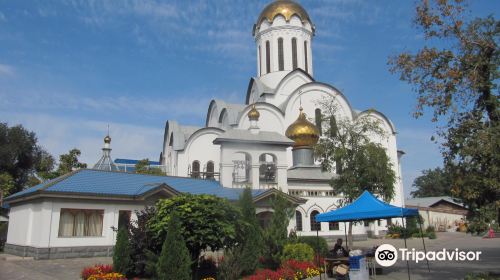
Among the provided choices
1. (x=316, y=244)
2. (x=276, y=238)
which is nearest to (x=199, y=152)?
(x=316, y=244)

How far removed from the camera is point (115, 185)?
18.8 m

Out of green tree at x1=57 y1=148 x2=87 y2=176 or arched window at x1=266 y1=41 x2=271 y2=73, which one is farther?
arched window at x1=266 y1=41 x2=271 y2=73

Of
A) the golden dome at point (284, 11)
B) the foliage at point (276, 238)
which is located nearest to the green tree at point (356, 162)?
the foliage at point (276, 238)

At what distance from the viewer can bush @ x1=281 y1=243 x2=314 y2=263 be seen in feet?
42.3

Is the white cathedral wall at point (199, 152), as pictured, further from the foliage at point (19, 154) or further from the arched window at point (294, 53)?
the foliage at point (19, 154)

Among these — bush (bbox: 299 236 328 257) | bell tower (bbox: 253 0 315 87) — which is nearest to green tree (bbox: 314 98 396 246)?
bush (bbox: 299 236 328 257)

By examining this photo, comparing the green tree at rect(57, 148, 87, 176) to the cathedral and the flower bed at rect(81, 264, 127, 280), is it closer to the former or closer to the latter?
the cathedral

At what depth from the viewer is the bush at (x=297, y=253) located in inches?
507

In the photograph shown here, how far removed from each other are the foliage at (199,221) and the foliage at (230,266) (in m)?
0.40

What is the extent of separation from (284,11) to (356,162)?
2105 centimetres

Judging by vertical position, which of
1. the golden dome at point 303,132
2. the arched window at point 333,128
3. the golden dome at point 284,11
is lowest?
the arched window at point 333,128

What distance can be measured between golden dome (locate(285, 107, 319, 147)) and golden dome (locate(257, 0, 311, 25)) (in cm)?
1110

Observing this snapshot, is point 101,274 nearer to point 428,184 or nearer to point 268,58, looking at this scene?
point 268,58

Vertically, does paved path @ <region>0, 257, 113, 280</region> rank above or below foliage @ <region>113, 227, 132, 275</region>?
below
